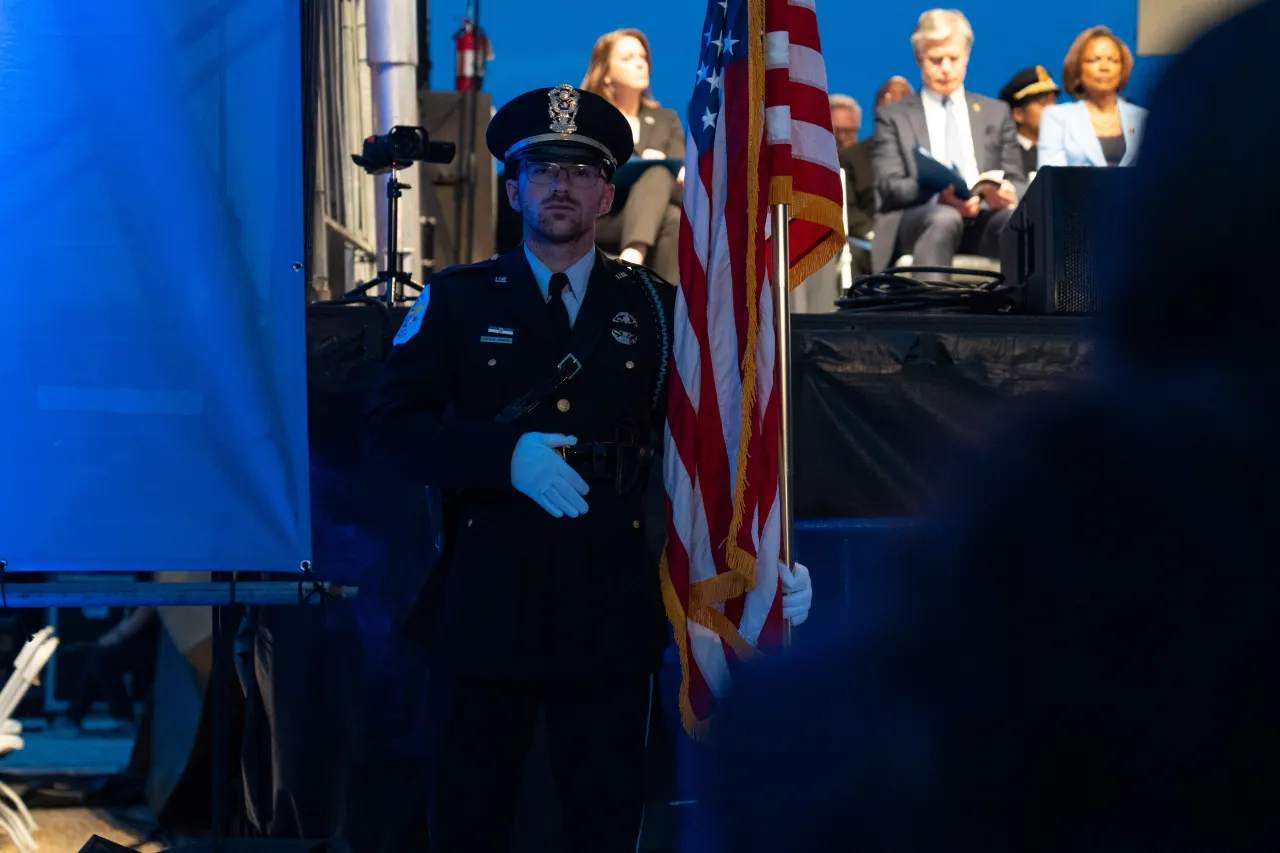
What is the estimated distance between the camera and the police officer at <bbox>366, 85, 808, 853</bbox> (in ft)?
8.43

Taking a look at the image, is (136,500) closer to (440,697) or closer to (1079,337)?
(440,697)

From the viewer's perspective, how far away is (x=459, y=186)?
795 cm

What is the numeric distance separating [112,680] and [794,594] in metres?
3.22

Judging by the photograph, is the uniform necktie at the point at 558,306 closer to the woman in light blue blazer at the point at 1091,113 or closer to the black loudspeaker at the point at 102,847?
the black loudspeaker at the point at 102,847

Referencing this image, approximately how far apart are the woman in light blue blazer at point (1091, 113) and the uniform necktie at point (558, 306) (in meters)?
3.63

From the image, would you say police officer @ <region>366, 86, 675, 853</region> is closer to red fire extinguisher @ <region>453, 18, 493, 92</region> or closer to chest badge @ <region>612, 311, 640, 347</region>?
chest badge @ <region>612, 311, 640, 347</region>

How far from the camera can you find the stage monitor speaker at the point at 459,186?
25.3 feet

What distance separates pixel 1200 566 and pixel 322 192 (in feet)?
17.4

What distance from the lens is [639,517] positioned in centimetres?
274

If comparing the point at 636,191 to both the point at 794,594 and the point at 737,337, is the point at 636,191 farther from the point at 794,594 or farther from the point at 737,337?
the point at 794,594

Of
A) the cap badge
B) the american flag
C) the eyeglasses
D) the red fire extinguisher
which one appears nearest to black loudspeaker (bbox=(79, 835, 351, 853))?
the american flag

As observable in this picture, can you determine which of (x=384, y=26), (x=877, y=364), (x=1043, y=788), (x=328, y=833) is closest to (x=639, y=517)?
(x=877, y=364)

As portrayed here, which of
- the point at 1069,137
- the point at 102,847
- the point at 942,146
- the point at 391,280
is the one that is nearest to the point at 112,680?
the point at 102,847

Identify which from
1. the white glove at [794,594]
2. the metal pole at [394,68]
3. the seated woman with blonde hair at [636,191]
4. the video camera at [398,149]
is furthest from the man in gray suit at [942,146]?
the white glove at [794,594]
